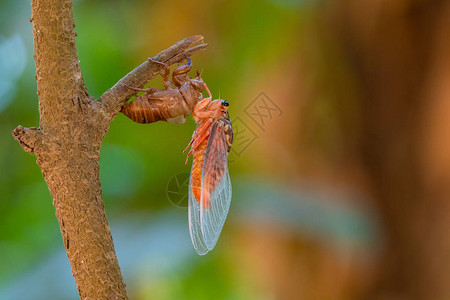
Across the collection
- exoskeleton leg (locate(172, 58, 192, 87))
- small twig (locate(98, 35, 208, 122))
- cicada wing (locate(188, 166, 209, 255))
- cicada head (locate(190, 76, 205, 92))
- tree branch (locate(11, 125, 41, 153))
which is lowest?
cicada wing (locate(188, 166, 209, 255))

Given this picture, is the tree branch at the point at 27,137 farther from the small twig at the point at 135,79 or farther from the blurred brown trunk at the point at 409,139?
the blurred brown trunk at the point at 409,139

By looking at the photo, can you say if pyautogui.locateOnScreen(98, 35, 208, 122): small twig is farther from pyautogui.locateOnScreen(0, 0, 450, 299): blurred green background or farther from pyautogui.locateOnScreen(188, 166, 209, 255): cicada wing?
pyautogui.locateOnScreen(0, 0, 450, 299): blurred green background

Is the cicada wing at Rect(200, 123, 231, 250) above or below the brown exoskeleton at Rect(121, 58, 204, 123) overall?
below

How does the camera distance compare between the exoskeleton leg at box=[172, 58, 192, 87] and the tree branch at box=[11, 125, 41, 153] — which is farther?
the exoskeleton leg at box=[172, 58, 192, 87]

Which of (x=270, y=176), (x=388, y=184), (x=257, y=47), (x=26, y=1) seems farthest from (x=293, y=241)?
(x=26, y=1)

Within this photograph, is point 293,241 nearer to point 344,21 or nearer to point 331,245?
point 331,245

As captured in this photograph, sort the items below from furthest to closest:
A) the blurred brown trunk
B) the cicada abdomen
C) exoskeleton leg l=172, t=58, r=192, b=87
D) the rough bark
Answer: the blurred brown trunk → exoskeleton leg l=172, t=58, r=192, b=87 → the cicada abdomen → the rough bark

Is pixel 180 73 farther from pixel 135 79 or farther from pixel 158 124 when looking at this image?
pixel 158 124

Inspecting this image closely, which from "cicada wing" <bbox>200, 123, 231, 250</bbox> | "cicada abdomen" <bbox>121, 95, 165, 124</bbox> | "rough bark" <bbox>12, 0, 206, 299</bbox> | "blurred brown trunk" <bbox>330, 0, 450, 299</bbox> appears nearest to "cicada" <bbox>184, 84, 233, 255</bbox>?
"cicada wing" <bbox>200, 123, 231, 250</bbox>
